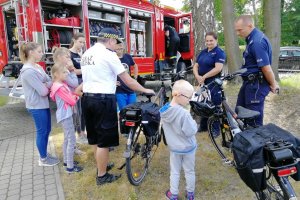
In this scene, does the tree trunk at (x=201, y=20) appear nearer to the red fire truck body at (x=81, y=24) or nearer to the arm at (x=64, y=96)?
the red fire truck body at (x=81, y=24)

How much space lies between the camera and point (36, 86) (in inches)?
154

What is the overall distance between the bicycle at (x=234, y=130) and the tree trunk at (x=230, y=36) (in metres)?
4.97

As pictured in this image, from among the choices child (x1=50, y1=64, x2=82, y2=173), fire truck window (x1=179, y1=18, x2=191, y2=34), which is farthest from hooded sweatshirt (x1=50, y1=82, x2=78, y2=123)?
fire truck window (x1=179, y1=18, x2=191, y2=34)

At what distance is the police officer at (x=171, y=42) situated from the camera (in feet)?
38.5

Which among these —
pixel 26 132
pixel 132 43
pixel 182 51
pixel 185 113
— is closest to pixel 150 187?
pixel 185 113

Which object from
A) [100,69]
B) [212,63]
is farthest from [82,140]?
[212,63]

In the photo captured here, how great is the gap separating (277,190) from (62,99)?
9.31 ft

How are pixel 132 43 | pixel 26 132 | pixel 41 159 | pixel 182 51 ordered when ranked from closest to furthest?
pixel 41 159 < pixel 26 132 < pixel 132 43 < pixel 182 51

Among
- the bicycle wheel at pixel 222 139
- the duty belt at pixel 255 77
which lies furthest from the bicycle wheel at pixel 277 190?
the duty belt at pixel 255 77

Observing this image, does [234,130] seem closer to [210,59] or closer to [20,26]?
[210,59]

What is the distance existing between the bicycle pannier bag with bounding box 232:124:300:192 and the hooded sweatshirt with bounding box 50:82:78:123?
241 centimetres

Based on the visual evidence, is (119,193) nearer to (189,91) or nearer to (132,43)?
(189,91)

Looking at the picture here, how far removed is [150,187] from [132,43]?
6953mm

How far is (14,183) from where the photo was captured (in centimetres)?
392
